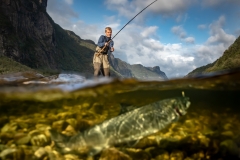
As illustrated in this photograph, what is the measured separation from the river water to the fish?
18 centimetres

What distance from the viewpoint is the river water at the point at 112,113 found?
6012 mm

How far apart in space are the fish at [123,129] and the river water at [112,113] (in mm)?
181

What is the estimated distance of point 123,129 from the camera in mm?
6043

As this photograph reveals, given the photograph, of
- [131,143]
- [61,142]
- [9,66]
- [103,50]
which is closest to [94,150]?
[61,142]

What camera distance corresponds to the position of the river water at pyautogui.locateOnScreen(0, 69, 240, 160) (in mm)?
6012

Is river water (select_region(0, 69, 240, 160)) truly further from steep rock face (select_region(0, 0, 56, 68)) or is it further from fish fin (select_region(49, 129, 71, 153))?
steep rock face (select_region(0, 0, 56, 68))

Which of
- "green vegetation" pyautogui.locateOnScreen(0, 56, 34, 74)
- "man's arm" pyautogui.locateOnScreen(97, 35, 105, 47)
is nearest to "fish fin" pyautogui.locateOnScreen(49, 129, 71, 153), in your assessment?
"man's arm" pyautogui.locateOnScreen(97, 35, 105, 47)

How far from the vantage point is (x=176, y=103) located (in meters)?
6.43

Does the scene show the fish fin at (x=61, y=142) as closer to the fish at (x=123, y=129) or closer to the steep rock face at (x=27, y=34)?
the fish at (x=123, y=129)

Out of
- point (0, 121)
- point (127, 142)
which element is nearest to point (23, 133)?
point (0, 121)

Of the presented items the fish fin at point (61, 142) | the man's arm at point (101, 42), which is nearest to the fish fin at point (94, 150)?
the fish fin at point (61, 142)

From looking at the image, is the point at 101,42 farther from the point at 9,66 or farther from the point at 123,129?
the point at 9,66

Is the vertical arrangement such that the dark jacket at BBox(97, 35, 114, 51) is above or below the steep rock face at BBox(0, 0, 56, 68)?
below

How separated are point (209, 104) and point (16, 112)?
7.71m
